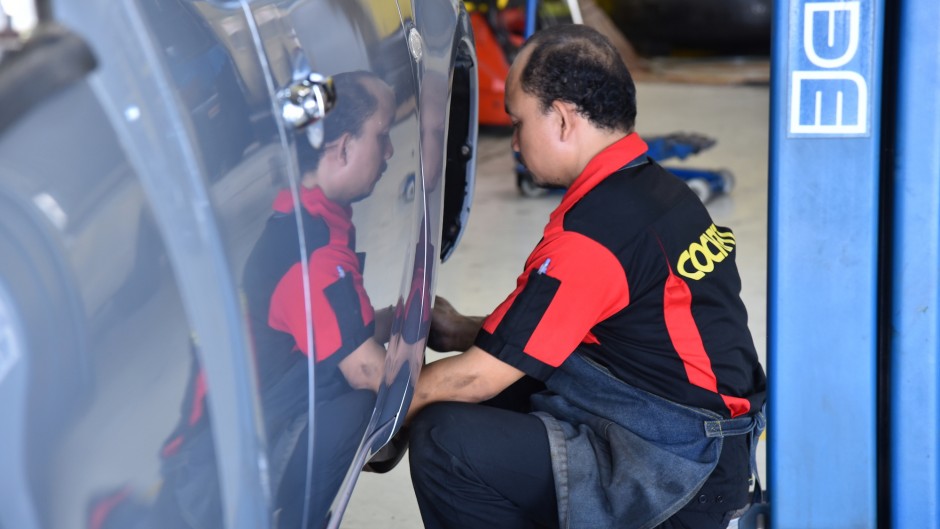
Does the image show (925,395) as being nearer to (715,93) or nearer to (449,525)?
(449,525)

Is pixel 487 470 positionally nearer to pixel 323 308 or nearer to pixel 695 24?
pixel 323 308

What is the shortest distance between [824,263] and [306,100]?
73 centimetres

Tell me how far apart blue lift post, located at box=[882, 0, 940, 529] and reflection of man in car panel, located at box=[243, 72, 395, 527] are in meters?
0.66

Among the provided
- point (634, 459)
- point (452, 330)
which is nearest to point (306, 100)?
point (634, 459)

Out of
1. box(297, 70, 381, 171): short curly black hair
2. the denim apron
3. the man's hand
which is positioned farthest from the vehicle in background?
box(297, 70, 381, 171): short curly black hair

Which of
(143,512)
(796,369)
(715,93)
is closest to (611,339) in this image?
(796,369)

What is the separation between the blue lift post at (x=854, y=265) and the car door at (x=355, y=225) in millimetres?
487

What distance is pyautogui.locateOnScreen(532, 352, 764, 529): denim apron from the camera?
5.33ft

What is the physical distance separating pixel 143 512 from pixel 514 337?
780 mm

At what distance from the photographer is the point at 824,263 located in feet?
4.72

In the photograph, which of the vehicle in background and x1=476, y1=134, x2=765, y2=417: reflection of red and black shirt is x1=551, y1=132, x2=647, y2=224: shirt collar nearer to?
x1=476, y1=134, x2=765, y2=417: reflection of red and black shirt

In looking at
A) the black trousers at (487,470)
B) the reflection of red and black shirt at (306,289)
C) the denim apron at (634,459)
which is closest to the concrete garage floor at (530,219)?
the black trousers at (487,470)

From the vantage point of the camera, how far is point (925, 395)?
1.44 meters

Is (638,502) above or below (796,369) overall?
below
